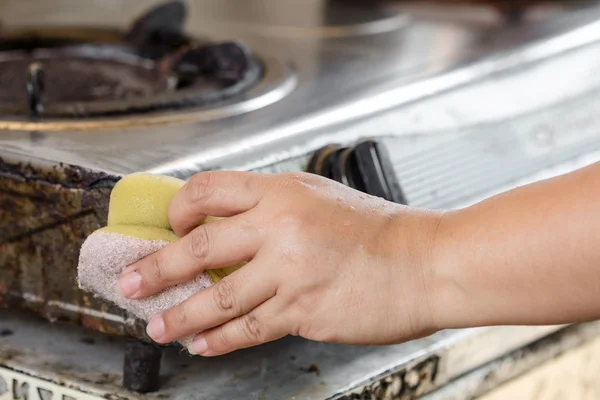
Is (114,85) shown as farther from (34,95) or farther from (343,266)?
(343,266)

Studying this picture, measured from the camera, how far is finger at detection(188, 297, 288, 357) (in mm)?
654

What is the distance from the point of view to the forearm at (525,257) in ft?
1.96

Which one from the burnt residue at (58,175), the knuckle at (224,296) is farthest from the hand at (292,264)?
the burnt residue at (58,175)

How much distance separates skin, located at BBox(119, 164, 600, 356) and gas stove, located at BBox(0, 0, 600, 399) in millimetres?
118

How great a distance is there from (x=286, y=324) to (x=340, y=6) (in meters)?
1.06

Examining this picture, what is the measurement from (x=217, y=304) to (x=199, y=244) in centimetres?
4

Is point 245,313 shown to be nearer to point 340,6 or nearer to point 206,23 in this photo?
point 206,23

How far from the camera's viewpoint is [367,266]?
2.12ft

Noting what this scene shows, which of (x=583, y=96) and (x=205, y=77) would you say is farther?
(x=583, y=96)

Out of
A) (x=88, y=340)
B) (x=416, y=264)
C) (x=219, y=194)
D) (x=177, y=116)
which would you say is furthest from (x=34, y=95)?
(x=416, y=264)

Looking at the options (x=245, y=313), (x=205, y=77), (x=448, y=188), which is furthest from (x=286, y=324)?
(x=205, y=77)

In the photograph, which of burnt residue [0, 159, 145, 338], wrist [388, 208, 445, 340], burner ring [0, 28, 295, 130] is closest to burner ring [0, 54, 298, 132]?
burner ring [0, 28, 295, 130]

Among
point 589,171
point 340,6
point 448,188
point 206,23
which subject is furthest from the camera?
point 340,6

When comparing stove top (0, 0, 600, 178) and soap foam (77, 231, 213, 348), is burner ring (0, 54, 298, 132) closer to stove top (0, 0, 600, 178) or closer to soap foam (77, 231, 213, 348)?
stove top (0, 0, 600, 178)
